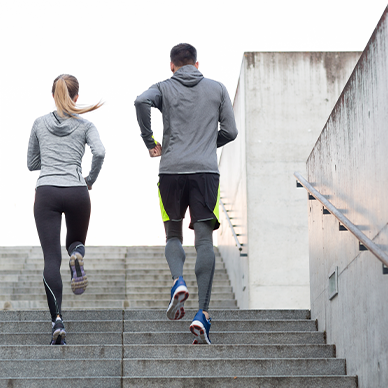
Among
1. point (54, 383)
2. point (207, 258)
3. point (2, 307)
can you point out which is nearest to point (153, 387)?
point (54, 383)

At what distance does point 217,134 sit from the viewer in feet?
15.3

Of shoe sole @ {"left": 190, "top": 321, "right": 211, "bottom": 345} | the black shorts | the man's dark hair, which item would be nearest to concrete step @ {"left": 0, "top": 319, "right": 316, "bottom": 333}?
shoe sole @ {"left": 190, "top": 321, "right": 211, "bottom": 345}

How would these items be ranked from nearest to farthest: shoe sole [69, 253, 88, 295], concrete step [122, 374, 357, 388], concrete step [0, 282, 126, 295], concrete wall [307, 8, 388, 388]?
concrete wall [307, 8, 388, 388]
concrete step [122, 374, 357, 388]
shoe sole [69, 253, 88, 295]
concrete step [0, 282, 126, 295]

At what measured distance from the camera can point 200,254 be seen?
4469 mm

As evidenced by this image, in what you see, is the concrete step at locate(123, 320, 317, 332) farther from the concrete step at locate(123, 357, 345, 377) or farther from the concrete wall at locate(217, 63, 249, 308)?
the concrete wall at locate(217, 63, 249, 308)

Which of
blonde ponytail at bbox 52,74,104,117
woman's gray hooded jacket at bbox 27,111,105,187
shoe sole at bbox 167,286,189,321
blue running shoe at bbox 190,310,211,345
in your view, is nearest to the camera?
shoe sole at bbox 167,286,189,321

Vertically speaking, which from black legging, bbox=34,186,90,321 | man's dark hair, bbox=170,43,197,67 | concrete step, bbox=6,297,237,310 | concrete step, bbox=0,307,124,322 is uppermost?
man's dark hair, bbox=170,43,197,67

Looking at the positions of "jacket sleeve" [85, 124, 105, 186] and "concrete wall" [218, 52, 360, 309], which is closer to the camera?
"jacket sleeve" [85, 124, 105, 186]

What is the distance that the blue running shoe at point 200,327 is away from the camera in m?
4.37

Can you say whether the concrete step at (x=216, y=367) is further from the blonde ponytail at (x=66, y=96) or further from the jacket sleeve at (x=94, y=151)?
the blonde ponytail at (x=66, y=96)

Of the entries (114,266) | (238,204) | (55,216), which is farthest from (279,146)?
(55,216)

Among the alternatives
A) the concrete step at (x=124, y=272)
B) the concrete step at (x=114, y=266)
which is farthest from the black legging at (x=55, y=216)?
the concrete step at (x=114, y=266)

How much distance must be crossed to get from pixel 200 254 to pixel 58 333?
3.34 ft

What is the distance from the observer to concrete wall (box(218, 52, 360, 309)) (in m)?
8.97
